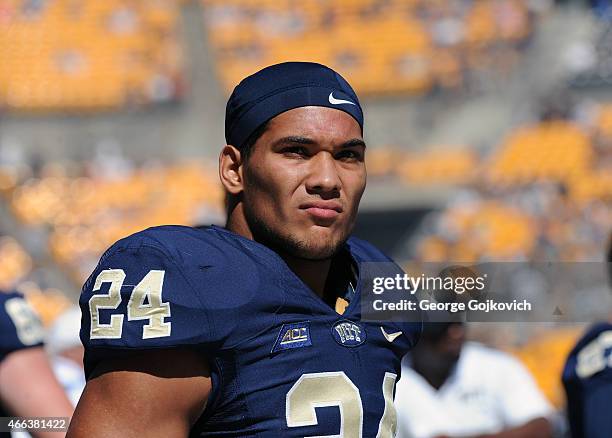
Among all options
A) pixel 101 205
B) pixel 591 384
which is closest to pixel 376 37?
pixel 101 205

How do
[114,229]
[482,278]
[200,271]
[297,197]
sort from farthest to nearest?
[114,229]
[482,278]
[297,197]
[200,271]

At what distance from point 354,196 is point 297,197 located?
120 millimetres

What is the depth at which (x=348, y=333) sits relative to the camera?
1840mm

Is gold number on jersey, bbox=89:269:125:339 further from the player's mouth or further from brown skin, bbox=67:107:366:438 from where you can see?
the player's mouth

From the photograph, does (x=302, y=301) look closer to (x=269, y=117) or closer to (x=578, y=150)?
(x=269, y=117)

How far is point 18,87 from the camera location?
44.3 feet

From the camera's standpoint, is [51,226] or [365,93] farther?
Answer: [365,93]

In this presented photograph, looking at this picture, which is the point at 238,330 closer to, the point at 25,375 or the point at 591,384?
the point at 25,375

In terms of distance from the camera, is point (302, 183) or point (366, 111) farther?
point (366, 111)

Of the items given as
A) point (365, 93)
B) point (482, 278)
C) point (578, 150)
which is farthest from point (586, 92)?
point (482, 278)

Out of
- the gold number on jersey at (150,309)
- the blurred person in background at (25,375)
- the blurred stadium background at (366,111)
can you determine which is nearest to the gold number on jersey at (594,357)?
the blurred person in background at (25,375)

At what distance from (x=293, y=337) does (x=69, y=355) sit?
8.30 feet

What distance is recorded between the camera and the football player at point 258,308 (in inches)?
64.8

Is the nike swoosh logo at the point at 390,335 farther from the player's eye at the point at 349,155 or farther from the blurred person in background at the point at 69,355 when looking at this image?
the blurred person in background at the point at 69,355
